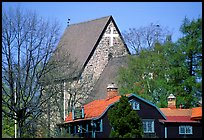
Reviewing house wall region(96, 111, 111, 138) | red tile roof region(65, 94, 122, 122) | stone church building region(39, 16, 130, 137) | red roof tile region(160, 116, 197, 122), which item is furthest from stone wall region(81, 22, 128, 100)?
house wall region(96, 111, 111, 138)

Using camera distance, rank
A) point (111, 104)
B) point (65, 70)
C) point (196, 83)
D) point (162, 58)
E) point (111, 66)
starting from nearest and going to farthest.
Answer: point (111, 104), point (196, 83), point (162, 58), point (65, 70), point (111, 66)

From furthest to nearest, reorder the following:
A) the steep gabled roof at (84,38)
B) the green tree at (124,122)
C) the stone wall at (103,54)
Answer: the steep gabled roof at (84,38)
the stone wall at (103,54)
the green tree at (124,122)

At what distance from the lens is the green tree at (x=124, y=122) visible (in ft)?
80.5

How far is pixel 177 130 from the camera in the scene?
33.2 m

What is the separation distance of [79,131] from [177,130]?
6.56 m

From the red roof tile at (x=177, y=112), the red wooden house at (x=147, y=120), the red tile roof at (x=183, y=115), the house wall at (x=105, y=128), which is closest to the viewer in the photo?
the house wall at (x=105, y=128)

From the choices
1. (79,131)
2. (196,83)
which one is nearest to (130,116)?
(79,131)

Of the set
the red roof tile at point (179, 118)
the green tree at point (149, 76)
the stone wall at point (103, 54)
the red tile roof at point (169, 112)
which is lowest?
the red roof tile at point (179, 118)

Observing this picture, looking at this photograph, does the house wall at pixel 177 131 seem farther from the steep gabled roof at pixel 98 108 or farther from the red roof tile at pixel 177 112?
the steep gabled roof at pixel 98 108

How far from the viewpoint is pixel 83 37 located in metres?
53.5

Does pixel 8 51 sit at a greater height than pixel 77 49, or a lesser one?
lesser

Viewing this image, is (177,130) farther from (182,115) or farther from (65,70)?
(65,70)

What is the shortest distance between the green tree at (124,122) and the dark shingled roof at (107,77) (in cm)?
1913

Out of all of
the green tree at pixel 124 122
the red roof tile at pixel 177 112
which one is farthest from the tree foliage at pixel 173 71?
the green tree at pixel 124 122
